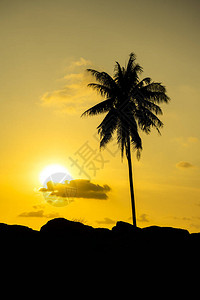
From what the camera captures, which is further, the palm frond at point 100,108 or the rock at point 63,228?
the palm frond at point 100,108

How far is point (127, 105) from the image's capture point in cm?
2733

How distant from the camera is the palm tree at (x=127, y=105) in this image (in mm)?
26688

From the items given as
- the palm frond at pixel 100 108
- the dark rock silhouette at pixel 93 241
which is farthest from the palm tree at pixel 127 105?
the dark rock silhouette at pixel 93 241

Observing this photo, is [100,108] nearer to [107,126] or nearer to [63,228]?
[107,126]

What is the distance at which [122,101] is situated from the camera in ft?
91.4

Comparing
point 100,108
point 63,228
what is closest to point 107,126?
point 100,108

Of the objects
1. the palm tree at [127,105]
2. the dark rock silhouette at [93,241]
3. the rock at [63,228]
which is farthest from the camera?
the palm tree at [127,105]

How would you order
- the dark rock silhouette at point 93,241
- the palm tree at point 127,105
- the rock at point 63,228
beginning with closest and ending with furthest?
1. the dark rock silhouette at point 93,241
2. the rock at point 63,228
3. the palm tree at point 127,105

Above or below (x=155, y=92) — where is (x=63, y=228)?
below

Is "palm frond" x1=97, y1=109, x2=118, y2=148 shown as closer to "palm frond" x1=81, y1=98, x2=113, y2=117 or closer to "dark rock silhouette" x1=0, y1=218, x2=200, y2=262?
"palm frond" x1=81, y1=98, x2=113, y2=117

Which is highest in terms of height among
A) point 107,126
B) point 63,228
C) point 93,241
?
point 107,126

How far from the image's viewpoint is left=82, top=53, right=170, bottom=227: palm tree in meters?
26.7

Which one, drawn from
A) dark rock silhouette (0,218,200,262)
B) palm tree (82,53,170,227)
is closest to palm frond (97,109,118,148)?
palm tree (82,53,170,227)

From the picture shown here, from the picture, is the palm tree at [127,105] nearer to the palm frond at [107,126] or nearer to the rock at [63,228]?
the palm frond at [107,126]
